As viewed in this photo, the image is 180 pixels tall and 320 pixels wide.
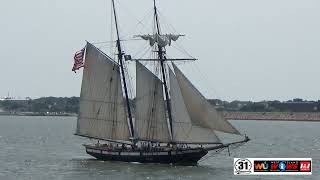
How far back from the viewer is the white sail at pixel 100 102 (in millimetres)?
70188

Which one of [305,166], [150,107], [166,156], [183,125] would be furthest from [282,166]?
[150,107]

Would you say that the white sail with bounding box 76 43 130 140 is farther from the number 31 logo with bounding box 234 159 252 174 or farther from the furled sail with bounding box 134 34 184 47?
Result: the number 31 logo with bounding box 234 159 252 174

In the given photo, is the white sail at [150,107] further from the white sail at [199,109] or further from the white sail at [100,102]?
the white sail at [199,109]

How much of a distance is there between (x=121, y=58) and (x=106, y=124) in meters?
6.27

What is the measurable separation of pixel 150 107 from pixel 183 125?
3858 millimetres

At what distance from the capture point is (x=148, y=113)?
225 feet

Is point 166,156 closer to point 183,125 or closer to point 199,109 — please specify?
point 183,125

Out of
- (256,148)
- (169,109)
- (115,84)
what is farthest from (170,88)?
(256,148)

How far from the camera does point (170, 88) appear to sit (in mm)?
66562

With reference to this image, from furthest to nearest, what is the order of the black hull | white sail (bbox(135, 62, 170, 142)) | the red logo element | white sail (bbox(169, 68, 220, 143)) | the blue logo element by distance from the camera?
1. white sail (bbox(135, 62, 170, 142))
2. the black hull
3. white sail (bbox(169, 68, 220, 143))
4. the red logo element
5. the blue logo element

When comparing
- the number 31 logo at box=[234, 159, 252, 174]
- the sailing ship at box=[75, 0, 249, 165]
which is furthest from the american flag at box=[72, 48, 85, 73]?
the number 31 logo at box=[234, 159, 252, 174]

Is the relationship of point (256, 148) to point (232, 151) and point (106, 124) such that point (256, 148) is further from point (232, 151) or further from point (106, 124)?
point (106, 124)

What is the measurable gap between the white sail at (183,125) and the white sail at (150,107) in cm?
166

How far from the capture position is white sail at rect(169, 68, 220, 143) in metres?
65.6
